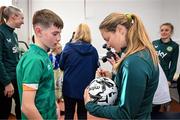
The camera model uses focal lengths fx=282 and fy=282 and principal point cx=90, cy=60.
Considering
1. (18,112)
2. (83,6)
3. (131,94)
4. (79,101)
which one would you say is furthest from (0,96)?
(83,6)

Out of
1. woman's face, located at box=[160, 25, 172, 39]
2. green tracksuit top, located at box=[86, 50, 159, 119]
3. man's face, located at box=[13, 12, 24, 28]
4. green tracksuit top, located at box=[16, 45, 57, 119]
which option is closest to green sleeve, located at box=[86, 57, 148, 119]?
green tracksuit top, located at box=[86, 50, 159, 119]

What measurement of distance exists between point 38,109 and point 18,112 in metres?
1.48

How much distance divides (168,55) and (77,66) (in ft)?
4.64

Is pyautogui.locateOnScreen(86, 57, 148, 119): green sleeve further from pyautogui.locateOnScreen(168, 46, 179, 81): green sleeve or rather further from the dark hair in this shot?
pyautogui.locateOnScreen(168, 46, 179, 81): green sleeve

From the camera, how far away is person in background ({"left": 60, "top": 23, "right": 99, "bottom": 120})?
300cm

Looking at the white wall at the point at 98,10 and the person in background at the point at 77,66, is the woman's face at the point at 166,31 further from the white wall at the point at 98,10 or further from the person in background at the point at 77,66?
the white wall at the point at 98,10

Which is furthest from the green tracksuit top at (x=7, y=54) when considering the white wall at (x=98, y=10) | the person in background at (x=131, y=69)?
the white wall at (x=98, y=10)

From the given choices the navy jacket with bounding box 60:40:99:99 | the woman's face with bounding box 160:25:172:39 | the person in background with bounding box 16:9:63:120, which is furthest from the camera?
the woman's face with bounding box 160:25:172:39

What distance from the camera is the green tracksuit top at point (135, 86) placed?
1.30m

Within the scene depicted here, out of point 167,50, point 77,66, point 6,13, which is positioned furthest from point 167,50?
point 6,13

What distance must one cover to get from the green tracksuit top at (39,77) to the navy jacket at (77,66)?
135cm

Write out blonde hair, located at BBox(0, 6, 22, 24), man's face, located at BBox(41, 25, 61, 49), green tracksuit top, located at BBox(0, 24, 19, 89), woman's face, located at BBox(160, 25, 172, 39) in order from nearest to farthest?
man's face, located at BBox(41, 25, 61, 49) < green tracksuit top, located at BBox(0, 24, 19, 89) < blonde hair, located at BBox(0, 6, 22, 24) < woman's face, located at BBox(160, 25, 172, 39)

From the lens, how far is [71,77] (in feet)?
9.96

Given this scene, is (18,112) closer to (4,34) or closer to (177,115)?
(4,34)
